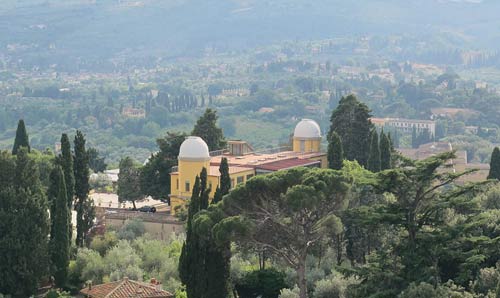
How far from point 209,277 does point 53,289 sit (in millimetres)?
5626

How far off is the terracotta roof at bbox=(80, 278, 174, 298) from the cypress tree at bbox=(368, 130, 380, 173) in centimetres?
1387

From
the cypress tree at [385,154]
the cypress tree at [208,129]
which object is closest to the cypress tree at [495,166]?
the cypress tree at [385,154]

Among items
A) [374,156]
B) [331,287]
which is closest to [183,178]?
[374,156]

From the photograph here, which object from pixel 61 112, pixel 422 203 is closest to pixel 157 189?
pixel 422 203

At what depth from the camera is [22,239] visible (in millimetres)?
35125

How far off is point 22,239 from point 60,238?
1593mm

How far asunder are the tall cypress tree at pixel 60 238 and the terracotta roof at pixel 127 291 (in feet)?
6.22

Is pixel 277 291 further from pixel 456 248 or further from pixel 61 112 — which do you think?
pixel 61 112

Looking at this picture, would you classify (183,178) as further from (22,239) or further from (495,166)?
(495,166)

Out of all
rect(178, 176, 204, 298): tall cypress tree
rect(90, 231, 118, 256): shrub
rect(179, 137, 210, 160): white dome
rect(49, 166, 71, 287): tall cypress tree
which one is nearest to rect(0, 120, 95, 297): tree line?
rect(49, 166, 71, 287): tall cypress tree

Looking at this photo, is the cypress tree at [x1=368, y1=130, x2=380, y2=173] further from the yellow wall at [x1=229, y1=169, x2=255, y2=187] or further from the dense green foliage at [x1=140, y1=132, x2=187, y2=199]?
the dense green foliage at [x1=140, y1=132, x2=187, y2=199]

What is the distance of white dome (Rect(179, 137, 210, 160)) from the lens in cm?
4569

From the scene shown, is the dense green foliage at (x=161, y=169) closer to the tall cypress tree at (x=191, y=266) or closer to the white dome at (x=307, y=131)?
the white dome at (x=307, y=131)

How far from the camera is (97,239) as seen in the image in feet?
133
